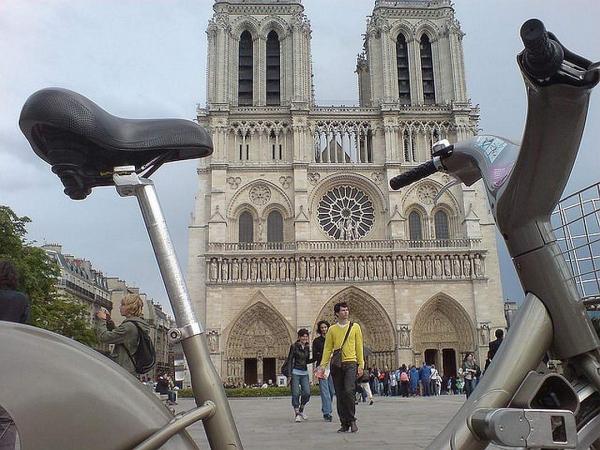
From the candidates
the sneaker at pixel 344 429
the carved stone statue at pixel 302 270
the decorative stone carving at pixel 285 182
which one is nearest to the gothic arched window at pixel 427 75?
the decorative stone carving at pixel 285 182

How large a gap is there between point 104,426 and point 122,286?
47976mm

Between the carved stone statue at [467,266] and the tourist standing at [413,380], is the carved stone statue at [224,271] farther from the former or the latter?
the carved stone statue at [467,266]

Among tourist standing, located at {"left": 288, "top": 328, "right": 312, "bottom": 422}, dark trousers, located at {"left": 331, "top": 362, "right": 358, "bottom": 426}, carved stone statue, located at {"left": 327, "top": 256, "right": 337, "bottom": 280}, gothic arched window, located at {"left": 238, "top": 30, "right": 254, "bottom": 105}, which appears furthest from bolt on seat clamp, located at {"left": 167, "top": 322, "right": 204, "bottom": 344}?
gothic arched window, located at {"left": 238, "top": 30, "right": 254, "bottom": 105}

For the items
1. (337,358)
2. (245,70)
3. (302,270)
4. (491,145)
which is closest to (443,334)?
(302,270)

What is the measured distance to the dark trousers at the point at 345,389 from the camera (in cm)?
603

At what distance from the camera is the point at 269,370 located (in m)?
26.3

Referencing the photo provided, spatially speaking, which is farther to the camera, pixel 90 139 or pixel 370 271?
pixel 370 271

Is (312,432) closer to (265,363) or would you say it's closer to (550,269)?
(550,269)

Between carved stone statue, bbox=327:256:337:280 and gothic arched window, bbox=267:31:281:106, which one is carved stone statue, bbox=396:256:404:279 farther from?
gothic arched window, bbox=267:31:281:106

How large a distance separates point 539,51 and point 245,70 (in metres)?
29.5

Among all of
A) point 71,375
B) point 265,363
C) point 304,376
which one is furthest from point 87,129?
point 265,363

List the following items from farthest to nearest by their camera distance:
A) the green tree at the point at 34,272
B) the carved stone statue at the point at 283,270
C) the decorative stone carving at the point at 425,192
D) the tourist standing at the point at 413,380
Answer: the decorative stone carving at the point at 425,192 < the carved stone statue at the point at 283,270 < the tourist standing at the point at 413,380 < the green tree at the point at 34,272

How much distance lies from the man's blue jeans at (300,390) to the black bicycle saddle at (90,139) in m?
6.93

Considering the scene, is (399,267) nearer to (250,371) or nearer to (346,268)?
(346,268)
